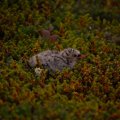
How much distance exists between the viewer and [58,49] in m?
8.12

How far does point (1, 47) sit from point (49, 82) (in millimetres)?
1921

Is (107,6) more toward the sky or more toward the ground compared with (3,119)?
more toward the sky

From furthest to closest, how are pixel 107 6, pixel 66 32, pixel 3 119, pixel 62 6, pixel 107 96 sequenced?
pixel 107 6, pixel 62 6, pixel 66 32, pixel 107 96, pixel 3 119

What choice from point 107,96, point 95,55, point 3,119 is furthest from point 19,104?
point 95,55

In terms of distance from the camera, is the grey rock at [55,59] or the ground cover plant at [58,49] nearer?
the ground cover plant at [58,49]

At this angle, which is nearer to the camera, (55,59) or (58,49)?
(55,59)

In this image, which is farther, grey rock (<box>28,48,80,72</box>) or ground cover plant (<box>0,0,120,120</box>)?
grey rock (<box>28,48,80,72</box>)

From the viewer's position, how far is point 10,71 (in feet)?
22.9

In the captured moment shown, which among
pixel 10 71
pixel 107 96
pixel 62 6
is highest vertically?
pixel 62 6

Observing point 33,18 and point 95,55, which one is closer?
point 95,55

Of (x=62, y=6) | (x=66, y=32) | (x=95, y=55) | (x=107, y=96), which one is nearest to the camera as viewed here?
(x=107, y=96)

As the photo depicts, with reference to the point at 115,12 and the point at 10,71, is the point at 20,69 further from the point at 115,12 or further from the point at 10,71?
the point at 115,12

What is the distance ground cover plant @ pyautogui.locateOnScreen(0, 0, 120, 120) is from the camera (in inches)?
231

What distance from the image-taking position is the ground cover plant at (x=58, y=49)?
19.3 feet
